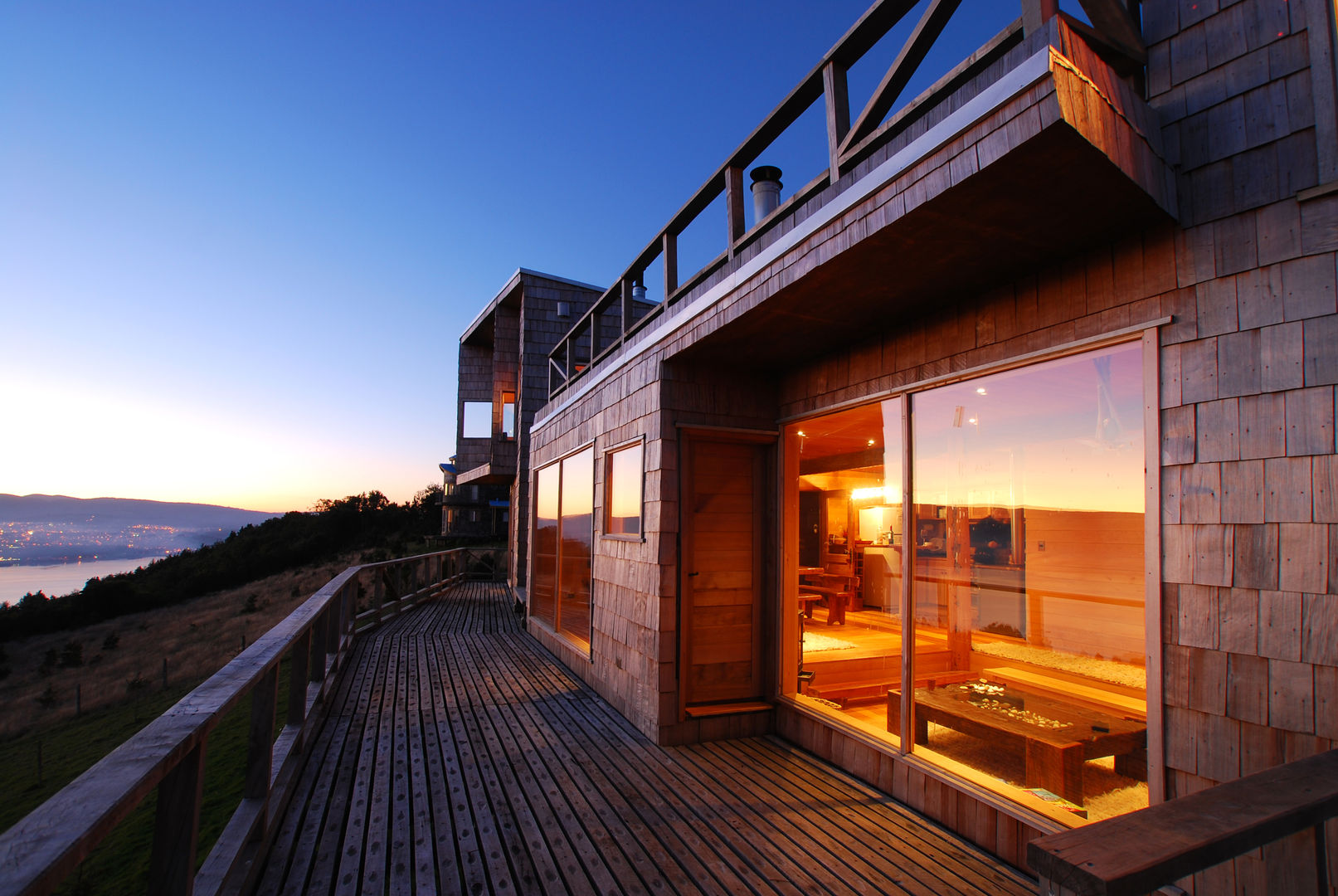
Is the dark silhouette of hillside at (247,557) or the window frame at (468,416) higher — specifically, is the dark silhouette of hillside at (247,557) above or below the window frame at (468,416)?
below

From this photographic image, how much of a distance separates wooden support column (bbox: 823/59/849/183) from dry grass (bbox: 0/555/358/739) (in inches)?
471

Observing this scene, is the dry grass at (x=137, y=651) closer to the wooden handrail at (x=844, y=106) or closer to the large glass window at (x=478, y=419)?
the large glass window at (x=478, y=419)

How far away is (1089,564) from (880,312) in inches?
62.9

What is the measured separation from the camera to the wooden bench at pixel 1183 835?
3.15ft

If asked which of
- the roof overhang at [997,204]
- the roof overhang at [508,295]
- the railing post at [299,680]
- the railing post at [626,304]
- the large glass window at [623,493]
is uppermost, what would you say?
the roof overhang at [508,295]

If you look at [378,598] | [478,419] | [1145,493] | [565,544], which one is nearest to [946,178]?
[1145,493]

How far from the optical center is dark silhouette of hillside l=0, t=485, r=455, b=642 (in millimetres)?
18422

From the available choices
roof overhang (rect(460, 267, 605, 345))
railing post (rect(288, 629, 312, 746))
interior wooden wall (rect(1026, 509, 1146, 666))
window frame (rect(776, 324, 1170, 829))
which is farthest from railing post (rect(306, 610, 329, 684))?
roof overhang (rect(460, 267, 605, 345))

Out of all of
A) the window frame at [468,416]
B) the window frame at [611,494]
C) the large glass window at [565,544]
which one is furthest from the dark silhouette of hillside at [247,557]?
the window frame at [611,494]

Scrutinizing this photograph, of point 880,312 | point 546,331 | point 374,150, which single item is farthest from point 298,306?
point 880,312

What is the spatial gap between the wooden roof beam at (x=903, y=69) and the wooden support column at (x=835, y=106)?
80 mm

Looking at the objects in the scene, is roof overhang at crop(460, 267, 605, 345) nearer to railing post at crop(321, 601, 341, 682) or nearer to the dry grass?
the dry grass

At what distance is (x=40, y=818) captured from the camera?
3.38 feet

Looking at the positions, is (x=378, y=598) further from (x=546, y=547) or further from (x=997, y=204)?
(x=997, y=204)
